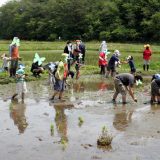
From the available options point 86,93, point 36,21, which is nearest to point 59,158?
point 86,93

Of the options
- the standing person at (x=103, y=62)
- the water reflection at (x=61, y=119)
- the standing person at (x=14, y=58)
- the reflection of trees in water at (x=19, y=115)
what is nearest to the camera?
the water reflection at (x=61, y=119)

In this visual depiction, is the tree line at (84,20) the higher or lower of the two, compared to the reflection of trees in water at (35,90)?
higher

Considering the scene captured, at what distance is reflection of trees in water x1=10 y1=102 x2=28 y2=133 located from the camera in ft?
41.5

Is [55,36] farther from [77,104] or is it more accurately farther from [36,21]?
[77,104]

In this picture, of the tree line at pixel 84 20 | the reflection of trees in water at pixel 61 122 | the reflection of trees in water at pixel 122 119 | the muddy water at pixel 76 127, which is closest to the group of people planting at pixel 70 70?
the muddy water at pixel 76 127

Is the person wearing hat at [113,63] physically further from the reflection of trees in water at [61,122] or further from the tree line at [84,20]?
the tree line at [84,20]

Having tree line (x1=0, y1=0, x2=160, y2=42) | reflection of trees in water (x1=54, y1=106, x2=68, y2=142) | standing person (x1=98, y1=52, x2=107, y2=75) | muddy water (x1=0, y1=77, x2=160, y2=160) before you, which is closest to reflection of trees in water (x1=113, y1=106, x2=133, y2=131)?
muddy water (x1=0, y1=77, x2=160, y2=160)

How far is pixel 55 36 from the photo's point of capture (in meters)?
78.6

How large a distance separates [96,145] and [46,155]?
1376 mm

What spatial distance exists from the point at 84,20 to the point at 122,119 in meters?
64.0

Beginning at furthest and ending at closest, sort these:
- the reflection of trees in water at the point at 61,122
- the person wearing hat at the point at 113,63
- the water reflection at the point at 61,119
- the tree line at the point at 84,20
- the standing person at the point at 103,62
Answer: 1. the tree line at the point at 84,20
2. the standing person at the point at 103,62
3. the person wearing hat at the point at 113,63
4. the reflection of trees in water at the point at 61,122
5. the water reflection at the point at 61,119

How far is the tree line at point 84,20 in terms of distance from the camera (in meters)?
66.3

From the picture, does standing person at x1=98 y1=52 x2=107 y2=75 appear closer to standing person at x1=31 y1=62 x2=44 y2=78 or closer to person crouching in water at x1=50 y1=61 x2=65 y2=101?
standing person at x1=31 y1=62 x2=44 y2=78

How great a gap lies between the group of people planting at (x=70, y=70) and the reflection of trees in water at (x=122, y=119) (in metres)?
1.19
